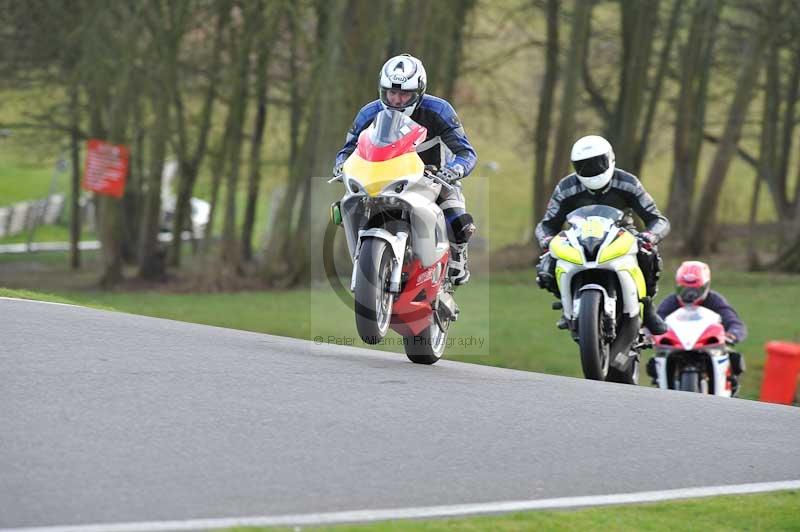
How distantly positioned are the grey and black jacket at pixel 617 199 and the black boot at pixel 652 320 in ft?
1.82

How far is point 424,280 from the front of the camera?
10375 mm

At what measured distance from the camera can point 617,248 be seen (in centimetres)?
1151

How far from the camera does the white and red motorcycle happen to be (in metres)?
12.8

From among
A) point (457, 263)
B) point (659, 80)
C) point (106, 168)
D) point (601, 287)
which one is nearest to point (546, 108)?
point (659, 80)

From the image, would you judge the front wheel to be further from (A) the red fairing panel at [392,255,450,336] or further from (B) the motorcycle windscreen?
(B) the motorcycle windscreen

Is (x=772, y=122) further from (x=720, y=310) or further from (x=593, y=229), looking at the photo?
(x=593, y=229)

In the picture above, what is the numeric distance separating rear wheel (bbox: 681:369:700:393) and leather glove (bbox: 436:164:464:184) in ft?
11.5

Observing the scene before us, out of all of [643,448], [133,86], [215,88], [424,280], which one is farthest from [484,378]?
[215,88]

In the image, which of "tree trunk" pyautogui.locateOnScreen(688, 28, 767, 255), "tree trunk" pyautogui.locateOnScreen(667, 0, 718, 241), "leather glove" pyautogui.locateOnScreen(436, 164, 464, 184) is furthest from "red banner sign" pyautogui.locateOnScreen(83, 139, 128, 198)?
"leather glove" pyautogui.locateOnScreen(436, 164, 464, 184)

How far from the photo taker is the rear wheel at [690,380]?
12742mm

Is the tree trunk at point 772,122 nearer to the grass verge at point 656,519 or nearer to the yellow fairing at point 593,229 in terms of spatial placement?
the yellow fairing at point 593,229

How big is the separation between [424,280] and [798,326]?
14373 mm

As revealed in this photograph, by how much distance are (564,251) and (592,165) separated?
79 cm

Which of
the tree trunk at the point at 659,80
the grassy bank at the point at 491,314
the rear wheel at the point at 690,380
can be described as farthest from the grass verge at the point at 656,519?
the tree trunk at the point at 659,80
